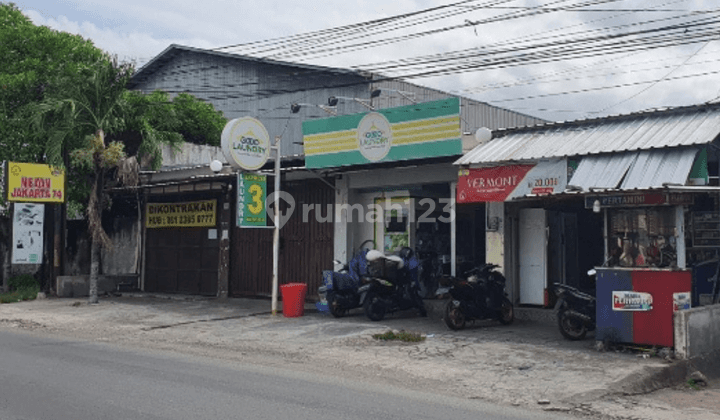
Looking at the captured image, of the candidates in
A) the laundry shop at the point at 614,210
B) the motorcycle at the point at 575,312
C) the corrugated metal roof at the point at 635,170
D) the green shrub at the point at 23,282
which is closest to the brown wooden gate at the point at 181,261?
the green shrub at the point at 23,282

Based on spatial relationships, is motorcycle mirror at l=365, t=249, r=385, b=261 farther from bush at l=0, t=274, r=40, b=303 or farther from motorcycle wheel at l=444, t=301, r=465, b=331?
bush at l=0, t=274, r=40, b=303

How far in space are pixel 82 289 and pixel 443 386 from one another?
1627cm

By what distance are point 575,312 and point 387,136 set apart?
590cm

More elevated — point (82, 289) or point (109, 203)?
point (109, 203)

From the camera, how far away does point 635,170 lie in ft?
38.7

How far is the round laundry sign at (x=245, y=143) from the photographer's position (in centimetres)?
1557

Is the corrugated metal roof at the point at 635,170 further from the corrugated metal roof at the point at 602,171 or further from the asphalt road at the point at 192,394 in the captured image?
the asphalt road at the point at 192,394

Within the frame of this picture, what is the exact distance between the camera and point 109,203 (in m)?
21.6

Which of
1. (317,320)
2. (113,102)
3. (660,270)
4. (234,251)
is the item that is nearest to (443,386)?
(660,270)

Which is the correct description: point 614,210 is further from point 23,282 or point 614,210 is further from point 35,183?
point 23,282

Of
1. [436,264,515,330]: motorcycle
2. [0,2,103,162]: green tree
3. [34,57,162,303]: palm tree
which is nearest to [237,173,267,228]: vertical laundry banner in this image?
[34,57,162,303]: palm tree

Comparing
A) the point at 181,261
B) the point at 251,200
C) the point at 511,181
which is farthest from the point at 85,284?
the point at 511,181

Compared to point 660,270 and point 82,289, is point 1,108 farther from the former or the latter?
point 660,270

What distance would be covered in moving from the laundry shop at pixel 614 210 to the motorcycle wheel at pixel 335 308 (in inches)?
137
